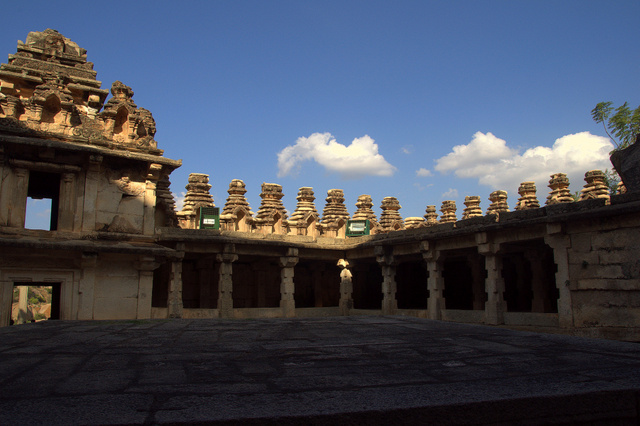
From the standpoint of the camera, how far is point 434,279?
15.5m

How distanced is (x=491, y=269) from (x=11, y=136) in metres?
12.0

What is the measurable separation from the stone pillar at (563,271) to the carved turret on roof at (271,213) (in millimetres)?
12337

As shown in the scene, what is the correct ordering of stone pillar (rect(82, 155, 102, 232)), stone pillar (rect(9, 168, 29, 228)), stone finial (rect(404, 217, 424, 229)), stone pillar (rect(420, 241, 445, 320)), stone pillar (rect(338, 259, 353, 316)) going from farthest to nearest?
stone finial (rect(404, 217, 424, 229)), stone pillar (rect(338, 259, 353, 316)), stone pillar (rect(420, 241, 445, 320)), stone pillar (rect(82, 155, 102, 232)), stone pillar (rect(9, 168, 29, 228))

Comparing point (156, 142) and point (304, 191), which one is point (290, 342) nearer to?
point (156, 142)

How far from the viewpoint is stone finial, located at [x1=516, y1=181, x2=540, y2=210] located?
24.0 m

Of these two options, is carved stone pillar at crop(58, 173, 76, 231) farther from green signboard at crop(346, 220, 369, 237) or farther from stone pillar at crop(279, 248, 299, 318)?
green signboard at crop(346, 220, 369, 237)

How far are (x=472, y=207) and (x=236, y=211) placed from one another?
11319 millimetres

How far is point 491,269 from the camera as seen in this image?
13.7 m

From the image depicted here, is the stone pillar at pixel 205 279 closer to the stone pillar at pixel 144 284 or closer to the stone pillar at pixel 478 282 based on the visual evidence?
the stone pillar at pixel 144 284

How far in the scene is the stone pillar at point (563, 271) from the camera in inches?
453

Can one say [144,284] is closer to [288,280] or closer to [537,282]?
[288,280]

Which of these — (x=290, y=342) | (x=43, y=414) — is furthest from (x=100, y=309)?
(x=43, y=414)

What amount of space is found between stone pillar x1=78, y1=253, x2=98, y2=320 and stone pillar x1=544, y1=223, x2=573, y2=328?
1063cm

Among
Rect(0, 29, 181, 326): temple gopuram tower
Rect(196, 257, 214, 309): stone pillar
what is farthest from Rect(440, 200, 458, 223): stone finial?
Rect(0, 29, 181, 326): temple gopuram tower
